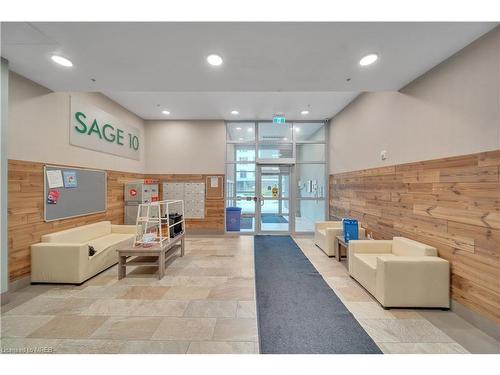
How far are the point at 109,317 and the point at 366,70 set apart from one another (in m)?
4.32

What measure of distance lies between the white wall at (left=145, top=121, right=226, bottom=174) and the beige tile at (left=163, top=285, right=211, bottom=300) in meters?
3.87

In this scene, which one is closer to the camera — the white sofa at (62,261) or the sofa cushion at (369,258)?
the sofa cushion at (369,258)

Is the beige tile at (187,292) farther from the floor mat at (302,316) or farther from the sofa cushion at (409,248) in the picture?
the sofa cushion at (409,248)

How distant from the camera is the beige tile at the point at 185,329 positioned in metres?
2.04

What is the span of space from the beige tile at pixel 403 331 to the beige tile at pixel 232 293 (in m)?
1.35

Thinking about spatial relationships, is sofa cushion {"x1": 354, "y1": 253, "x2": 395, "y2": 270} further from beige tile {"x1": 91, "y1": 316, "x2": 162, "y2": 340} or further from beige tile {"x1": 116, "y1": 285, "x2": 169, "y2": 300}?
beige tile {"x1": 116, "y1": 285, "x2": 169, "y2": 300}

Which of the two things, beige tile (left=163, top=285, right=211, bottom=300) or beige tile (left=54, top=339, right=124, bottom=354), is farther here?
beige tile (left=163, top=285, right=211, bottom=300)

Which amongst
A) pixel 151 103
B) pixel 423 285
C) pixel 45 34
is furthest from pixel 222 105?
pixel 423 285

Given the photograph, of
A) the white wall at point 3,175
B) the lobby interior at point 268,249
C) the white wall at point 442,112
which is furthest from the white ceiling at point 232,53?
the white wall at point 3,175

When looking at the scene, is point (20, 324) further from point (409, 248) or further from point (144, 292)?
point (409, 248)

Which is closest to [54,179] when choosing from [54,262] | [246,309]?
[54,262]

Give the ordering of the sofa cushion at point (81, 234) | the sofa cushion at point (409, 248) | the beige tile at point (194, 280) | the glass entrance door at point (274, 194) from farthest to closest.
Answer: the glass entrance door at point (274, 194) → the sofa cushion at point (81, 234) → the beige tile at point (194, 280) → the sofa cushion at point (409, 248)

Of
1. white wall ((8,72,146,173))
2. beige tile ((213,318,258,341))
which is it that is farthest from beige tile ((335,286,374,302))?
white wall ((8,72,146,173))

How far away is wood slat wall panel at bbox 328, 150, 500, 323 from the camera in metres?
2.06
